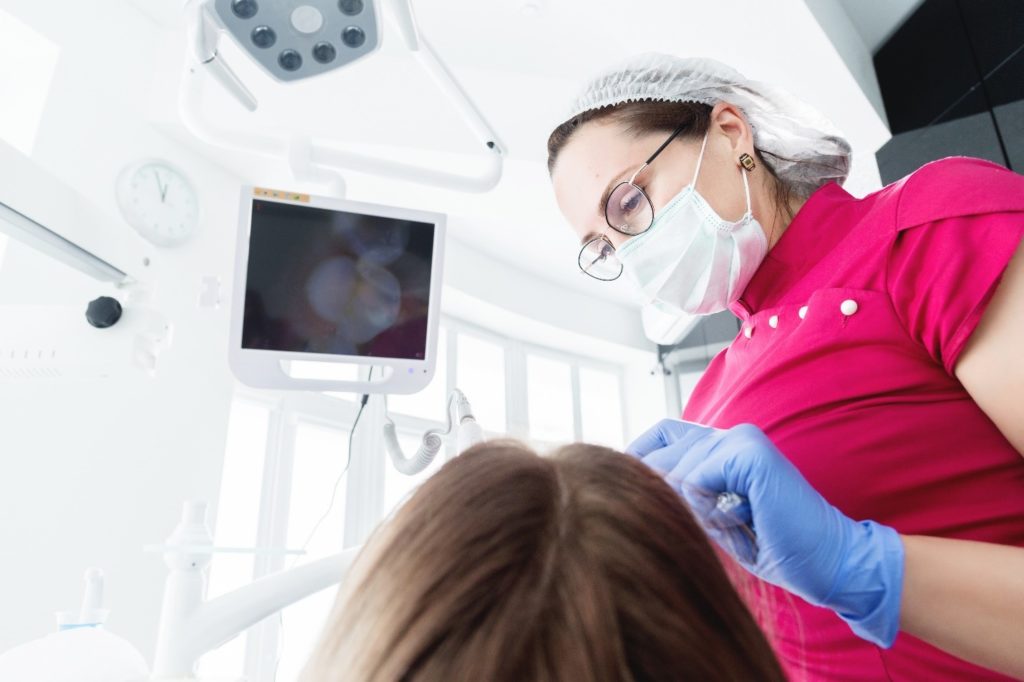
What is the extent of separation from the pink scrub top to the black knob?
79 centimetres

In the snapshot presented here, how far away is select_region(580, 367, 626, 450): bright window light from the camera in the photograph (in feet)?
18.5

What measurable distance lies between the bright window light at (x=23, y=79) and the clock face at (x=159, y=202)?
325 millimetres

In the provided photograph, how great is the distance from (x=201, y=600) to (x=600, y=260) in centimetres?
79

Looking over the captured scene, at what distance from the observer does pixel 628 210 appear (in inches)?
39.9

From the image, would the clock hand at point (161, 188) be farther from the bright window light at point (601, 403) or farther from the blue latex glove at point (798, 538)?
the bright window light at point (601, 403)

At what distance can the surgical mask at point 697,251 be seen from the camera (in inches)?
37.7

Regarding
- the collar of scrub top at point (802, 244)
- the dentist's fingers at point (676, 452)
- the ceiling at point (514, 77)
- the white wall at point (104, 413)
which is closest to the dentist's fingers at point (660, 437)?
the dentist's fingers at point (676, 452)

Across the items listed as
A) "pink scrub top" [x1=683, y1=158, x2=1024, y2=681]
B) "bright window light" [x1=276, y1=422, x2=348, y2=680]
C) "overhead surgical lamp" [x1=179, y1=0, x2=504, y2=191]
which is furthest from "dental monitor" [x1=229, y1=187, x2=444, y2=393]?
"bright window light" [x1=276, y1=422, x2=348, y2=680]

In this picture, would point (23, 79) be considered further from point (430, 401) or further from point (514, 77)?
point (430, 401)

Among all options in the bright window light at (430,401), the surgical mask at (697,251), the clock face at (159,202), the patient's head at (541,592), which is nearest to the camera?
the patient's head at (541,592)

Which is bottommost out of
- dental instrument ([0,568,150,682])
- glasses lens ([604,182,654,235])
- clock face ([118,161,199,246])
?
dental instrument ([0,568,150,682])

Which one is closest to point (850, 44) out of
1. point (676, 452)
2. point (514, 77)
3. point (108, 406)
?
point (514, 77)

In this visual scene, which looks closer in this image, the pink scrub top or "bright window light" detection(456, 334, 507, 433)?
the pink scrub top

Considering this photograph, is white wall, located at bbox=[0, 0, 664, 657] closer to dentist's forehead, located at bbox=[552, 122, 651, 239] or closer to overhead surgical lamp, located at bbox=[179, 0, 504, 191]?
overhead surgical lamp, located at bbox=[179, 0, 504, 191]
